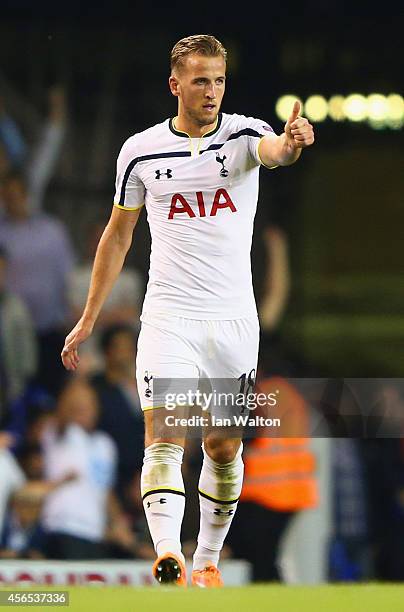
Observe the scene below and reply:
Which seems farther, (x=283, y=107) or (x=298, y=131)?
(x=283, y=107)

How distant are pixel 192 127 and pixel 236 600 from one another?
1.98 m

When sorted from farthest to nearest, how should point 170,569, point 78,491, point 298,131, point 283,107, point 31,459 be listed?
point 31,459, point 78,491, point 283,107, point 170,569, point 298,131

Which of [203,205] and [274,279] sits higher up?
[203,205]

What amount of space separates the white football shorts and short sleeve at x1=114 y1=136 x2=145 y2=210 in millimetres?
503

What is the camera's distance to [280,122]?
9.09 meters

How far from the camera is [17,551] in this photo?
35.1ft

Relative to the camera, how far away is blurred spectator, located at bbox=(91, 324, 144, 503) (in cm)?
993

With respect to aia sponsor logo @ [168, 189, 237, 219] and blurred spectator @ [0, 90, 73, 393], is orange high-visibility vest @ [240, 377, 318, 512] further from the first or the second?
aia sponsor logo @ [168, 189, 237, 219]

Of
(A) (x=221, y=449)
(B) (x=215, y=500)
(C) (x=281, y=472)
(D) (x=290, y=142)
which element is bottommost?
(C) (x=281, y=472)

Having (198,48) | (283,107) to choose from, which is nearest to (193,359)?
(198,48)

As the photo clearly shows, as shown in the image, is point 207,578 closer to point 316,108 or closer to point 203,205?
point 203,205

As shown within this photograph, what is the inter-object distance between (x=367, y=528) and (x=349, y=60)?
3.41m

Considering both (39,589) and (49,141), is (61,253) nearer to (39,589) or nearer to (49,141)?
(49,141)

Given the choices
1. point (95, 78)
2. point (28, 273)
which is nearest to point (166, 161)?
point (28, 273)
